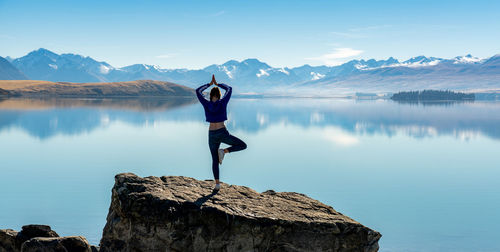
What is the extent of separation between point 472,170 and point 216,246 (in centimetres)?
3481

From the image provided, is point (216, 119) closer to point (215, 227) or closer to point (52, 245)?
point (215, 227)

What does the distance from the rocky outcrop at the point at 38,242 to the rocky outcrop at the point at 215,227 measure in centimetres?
94

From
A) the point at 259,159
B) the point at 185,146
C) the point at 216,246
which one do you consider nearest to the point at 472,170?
the point at 259,159

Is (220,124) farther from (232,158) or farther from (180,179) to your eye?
(232,158)

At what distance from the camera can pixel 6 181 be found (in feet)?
97.2

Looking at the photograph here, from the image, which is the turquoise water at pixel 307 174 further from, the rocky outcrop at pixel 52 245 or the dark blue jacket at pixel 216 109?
the dark blue jacket at pixel 216 109

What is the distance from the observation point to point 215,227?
990 centimetres

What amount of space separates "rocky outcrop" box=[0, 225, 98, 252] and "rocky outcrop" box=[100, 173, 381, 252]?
0.94m

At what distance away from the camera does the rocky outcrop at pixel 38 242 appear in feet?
34.6

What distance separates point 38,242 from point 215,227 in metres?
4.79

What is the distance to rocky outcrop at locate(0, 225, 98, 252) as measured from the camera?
10547 millimetres

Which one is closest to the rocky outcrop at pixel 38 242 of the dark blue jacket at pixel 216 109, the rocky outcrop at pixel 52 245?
the rocky outcrop at pixel 52 245

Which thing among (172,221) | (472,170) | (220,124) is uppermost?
(220,124)

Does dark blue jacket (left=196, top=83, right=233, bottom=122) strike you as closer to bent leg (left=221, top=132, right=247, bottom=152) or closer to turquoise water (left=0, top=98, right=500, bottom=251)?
bent leg (left=221, top=132, right=247, bottom=152)
